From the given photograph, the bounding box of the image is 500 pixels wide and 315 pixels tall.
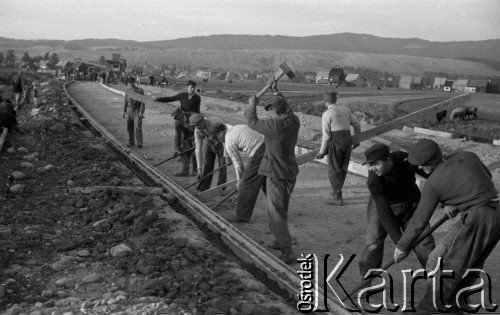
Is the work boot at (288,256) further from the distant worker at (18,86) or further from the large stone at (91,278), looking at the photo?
the distant worker at (18,86)

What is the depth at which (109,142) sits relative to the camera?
1424 centimetres

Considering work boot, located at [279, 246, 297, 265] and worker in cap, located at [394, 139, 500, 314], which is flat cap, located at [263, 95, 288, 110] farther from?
worker in cap, located at [394, 139, 500, 314]

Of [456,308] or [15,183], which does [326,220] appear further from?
[15,183]

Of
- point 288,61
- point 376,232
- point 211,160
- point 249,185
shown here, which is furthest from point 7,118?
point 288,61

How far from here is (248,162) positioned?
278 inches

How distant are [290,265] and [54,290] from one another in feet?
7.52

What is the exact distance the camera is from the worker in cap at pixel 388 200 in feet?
15.5

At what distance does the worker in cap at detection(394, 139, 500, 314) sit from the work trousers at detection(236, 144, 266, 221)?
299 cm

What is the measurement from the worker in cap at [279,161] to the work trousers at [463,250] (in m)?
1.95

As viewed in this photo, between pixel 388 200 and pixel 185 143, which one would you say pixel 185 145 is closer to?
pixel 185 143

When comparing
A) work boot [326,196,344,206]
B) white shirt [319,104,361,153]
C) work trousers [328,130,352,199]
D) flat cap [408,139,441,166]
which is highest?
flat cap [408,139,441,166]

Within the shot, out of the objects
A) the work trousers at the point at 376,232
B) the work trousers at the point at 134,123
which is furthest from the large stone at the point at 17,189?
the work trousers at the point at 376,232

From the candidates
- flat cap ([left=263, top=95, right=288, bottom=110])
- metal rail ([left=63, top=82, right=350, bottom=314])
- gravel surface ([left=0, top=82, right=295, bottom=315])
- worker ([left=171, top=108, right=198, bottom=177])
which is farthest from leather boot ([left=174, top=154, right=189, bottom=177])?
flat cap ([left=263, top=95, right=288, bottom=110])

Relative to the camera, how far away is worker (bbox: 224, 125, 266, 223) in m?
7.04
